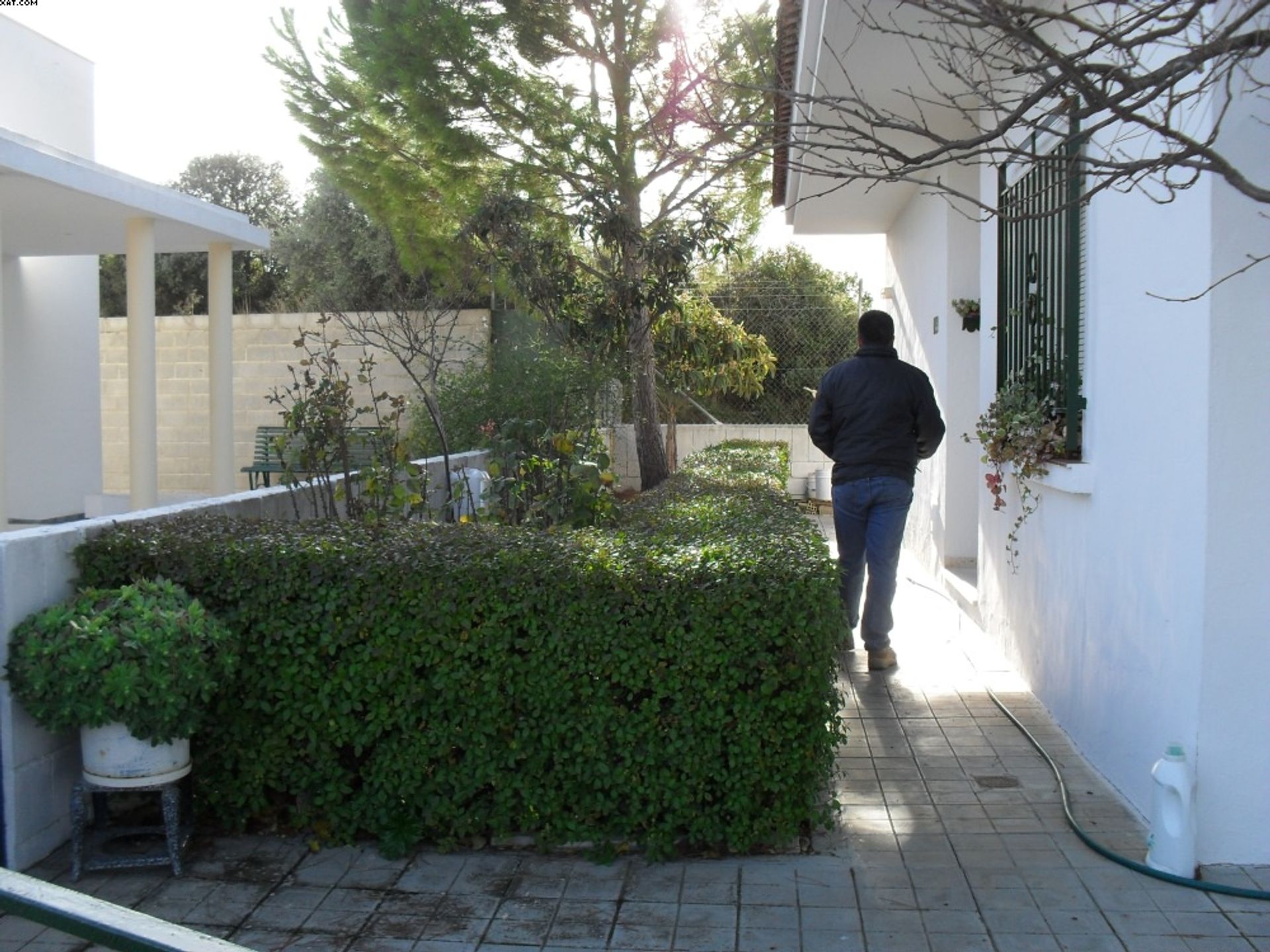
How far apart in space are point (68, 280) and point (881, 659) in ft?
33.9

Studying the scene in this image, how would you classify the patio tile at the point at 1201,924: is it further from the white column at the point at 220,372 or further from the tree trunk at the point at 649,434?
the white column at the point at 220,372

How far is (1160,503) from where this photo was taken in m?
4.04

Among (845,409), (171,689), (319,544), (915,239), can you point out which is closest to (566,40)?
(915,239)

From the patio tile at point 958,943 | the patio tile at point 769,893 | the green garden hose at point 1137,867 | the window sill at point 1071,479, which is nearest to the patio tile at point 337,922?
the patio tile at point 769,893

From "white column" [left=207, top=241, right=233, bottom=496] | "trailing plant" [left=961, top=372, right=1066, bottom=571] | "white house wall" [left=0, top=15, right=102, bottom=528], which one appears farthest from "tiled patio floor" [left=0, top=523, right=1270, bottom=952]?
"white house wall" [left=0, top=15, right=102, bottom=528]

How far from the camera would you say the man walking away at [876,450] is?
251 inches

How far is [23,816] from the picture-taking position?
157 inches

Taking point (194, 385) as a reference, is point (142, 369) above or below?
below

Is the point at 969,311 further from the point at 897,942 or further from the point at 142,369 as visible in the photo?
the point at 142,369

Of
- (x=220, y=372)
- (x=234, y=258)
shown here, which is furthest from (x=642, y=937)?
(x=234, y=258)

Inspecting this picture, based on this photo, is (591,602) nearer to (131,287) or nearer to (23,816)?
(23,816)

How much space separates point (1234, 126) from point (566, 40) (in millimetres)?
9241

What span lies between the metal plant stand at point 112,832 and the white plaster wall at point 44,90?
9.69 meters

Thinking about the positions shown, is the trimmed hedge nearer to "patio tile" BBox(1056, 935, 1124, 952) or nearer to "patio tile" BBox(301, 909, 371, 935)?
"patio tile" BBox(301, 909, 371, 935)
